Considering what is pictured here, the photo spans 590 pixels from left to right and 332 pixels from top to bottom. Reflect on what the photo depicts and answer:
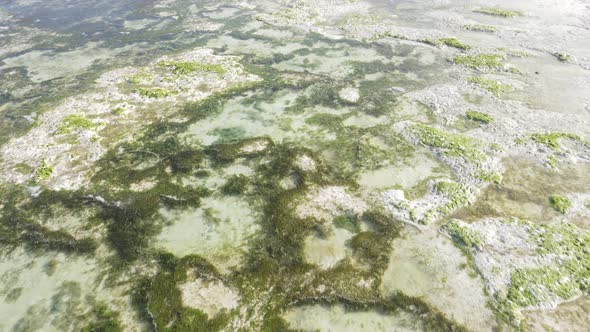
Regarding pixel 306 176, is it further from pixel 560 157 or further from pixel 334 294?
pixel 560 157

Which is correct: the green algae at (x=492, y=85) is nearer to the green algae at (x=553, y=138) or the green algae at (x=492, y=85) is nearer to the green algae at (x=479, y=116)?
the green algae at (x=479, y=116)

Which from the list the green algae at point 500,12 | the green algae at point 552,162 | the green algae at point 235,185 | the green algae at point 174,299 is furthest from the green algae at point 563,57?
the green algae at point 174,299

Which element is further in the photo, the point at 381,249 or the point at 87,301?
the point at 381,249

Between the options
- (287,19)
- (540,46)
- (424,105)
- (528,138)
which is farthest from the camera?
(287,19)

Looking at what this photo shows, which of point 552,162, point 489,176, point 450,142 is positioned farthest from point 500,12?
point 489,176

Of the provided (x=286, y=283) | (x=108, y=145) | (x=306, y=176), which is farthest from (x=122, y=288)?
(x=108, y=145)

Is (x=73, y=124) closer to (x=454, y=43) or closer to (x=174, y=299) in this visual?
(x=174, y=299)
